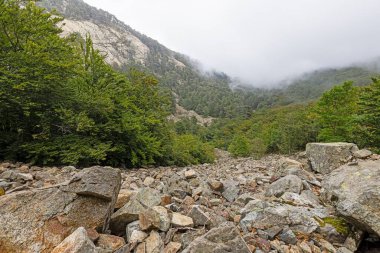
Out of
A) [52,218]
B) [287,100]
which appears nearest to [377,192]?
[52,218]

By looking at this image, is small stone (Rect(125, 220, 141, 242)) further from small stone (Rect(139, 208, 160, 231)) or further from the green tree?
the green tree

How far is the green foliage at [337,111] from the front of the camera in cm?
2262

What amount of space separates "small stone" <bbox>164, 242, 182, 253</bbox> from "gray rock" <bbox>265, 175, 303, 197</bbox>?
3.54 metres

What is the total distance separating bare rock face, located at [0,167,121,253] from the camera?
3516 mm

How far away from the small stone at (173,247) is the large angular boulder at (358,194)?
10.3ft

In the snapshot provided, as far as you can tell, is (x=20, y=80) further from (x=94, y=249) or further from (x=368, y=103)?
(x=368, y=103)

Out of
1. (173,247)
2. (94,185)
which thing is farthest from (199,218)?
(94,185)

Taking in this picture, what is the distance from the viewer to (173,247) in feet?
11.7

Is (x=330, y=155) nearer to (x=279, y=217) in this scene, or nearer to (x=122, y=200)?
(x=279, y=217)

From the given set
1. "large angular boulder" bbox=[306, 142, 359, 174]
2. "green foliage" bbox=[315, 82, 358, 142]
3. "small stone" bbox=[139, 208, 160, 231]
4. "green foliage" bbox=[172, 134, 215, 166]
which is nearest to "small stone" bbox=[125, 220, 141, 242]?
"small stone" bbox=[139, 208, 160, 231]

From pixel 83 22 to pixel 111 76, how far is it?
167 metres

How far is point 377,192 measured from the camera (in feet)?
14.4

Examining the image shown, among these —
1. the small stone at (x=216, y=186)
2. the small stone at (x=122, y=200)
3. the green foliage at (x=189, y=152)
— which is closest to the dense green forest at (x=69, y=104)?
the green foliage at (x=189, y=152)

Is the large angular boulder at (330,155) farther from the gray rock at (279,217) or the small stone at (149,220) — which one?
the small stone at (149,220)
